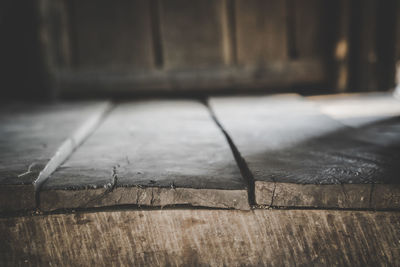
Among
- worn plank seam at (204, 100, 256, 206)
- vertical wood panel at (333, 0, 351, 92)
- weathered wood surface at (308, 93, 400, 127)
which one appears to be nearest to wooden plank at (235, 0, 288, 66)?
vertical wood panel at (333, 0, 351, 92)

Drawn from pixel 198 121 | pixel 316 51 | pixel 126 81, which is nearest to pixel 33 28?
pixel 126 81

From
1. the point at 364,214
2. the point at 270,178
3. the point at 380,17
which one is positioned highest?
the point at 380,17

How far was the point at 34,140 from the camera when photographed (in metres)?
1.33

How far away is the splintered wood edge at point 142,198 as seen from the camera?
0.88 meters

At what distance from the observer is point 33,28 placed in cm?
232

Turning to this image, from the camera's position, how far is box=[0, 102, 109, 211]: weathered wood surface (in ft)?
2.90

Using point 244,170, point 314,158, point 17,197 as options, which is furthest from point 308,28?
point 17,197

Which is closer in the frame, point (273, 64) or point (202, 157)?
point (202, 157)

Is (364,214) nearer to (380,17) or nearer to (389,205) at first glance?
(389,205)

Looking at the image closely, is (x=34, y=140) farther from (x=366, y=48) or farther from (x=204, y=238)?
(x=366, y=48)

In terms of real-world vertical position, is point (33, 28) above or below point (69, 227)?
above

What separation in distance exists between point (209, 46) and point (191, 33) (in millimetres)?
Answer: 170

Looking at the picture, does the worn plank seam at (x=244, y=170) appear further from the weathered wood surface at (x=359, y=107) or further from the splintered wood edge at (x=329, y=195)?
the weathered wood surface at (x=359, y=107)

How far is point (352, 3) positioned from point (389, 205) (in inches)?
77.4
